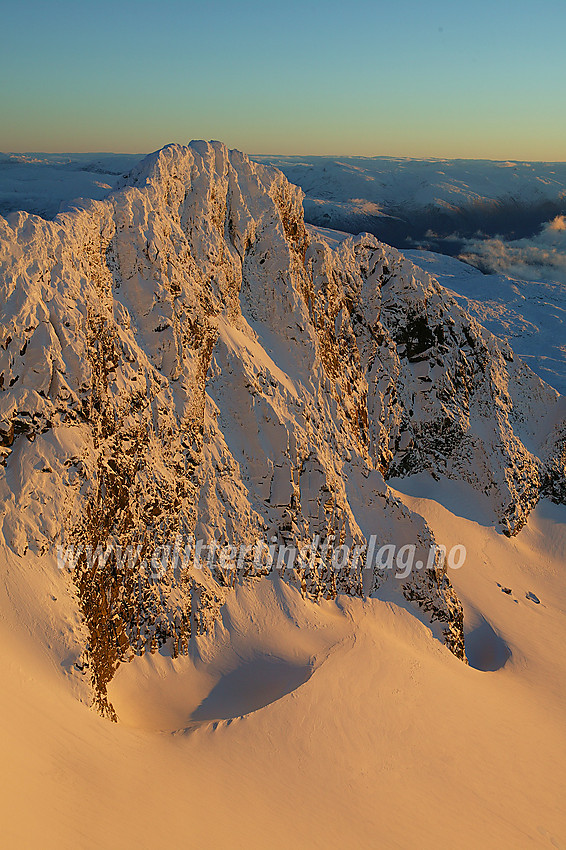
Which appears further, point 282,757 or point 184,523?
point 184,523

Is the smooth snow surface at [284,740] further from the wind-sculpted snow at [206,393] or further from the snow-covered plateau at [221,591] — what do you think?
the wind-sculpted snow at [206,393]

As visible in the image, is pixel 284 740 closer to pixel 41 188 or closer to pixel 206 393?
pixel 206 393

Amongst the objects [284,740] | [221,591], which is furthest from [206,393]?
[284,740]

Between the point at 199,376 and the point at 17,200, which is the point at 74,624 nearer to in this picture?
the point at 199,376

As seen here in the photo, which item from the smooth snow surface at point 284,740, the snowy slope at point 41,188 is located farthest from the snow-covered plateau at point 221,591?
the snowy slope at point 41,188

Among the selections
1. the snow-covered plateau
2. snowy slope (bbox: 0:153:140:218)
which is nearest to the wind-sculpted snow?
the snow-covered plateau

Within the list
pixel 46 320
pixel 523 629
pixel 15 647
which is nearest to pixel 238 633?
pixel 15 647
